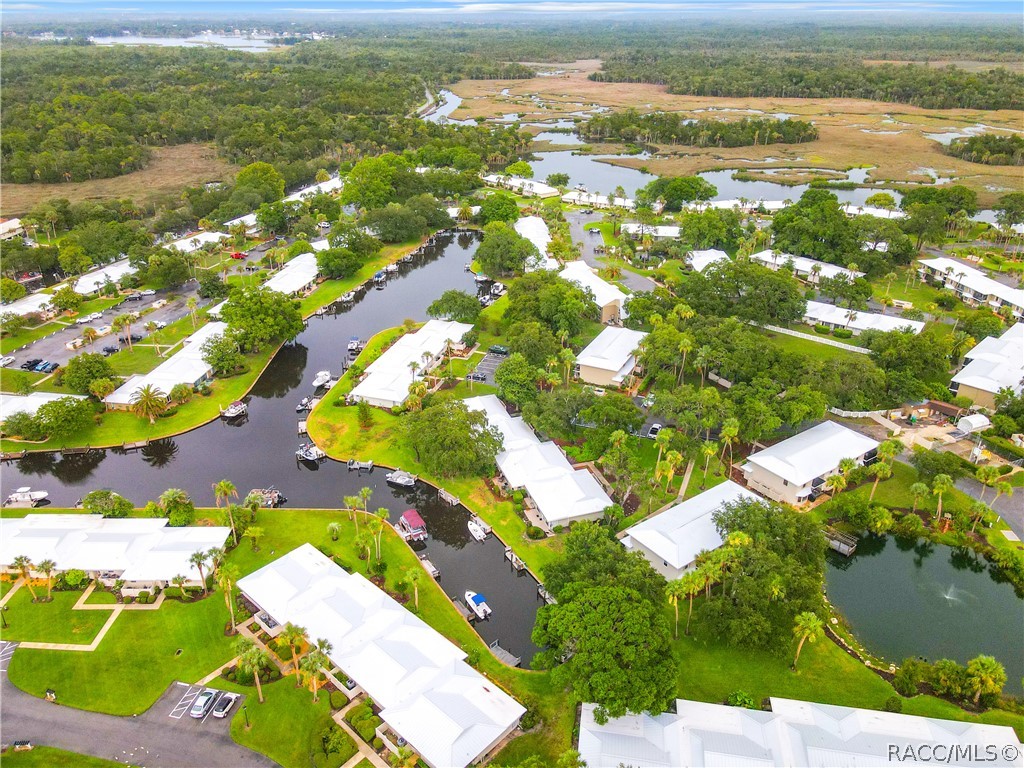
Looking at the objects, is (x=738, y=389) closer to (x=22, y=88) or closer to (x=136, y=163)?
(x=136, y=163)

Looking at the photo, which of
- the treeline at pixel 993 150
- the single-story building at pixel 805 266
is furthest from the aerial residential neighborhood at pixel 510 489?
the treeline at pixel 993 150

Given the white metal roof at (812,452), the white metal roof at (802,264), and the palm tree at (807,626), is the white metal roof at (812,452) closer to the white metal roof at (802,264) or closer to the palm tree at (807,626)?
the palm tree at (807,626)

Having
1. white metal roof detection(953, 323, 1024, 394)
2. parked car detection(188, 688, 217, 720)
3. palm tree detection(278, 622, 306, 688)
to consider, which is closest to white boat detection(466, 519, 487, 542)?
palm tree detection(278, 622, 306, 688)

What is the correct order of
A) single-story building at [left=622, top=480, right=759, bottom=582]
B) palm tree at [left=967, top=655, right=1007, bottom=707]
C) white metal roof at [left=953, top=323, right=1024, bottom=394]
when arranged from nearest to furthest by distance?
palm tree at [left=967, top=655, right=1007, bottom=707] → single-story building at [left=622, top=480, right=759, bottom=582] → white metal roof at [left=953, top=323, right=1024, bottom=394]

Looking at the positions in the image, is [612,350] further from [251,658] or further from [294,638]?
[251,658]

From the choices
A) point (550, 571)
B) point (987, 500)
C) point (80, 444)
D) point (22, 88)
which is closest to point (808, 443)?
point (987, 500)

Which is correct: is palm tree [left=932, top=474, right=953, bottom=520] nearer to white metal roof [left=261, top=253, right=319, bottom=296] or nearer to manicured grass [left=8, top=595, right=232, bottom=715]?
manicured grass [left=8, top=595, right=232, bottom=715]
